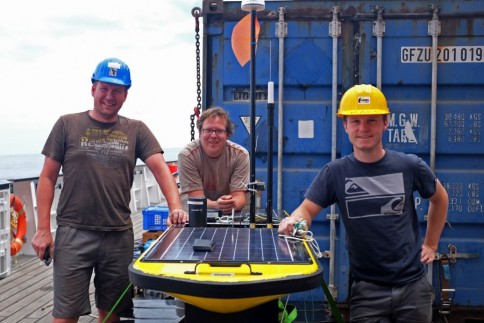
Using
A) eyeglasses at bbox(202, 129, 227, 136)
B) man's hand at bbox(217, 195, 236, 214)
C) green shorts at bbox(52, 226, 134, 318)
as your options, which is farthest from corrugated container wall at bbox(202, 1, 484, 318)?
green shorts at bbox(52, 226, 134, 318)

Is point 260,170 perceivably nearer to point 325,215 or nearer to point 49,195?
point 325,215

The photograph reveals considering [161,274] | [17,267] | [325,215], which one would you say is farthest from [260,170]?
[17,267]

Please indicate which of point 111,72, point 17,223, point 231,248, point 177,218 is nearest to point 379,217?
point 231,248

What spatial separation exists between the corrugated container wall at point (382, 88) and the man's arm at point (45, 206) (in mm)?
2081

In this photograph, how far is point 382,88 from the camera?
16.4 ft

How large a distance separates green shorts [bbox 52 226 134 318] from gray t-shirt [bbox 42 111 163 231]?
82 millimetres

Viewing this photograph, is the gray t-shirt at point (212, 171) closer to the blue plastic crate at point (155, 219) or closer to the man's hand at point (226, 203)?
the man's hand at point (226, 203)

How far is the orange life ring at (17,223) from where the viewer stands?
7863mm

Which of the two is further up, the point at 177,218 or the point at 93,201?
the point at 93,201

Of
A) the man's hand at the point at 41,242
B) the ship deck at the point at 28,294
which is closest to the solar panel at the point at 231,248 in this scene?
the man's hand at the point at 41,242

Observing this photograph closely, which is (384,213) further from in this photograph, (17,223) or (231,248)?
(17,223)

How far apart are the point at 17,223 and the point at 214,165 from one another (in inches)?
200

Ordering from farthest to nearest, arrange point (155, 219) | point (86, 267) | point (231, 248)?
point (155, 219), point (86, 267), point (231, 248)

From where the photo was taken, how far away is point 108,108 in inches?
143
